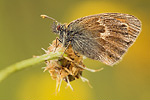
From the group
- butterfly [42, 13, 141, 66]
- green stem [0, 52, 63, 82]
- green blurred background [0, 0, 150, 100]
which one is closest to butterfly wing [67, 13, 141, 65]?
butterfly [42, 13, 141, 66]

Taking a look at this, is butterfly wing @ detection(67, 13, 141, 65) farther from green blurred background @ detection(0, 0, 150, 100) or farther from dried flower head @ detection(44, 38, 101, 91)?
green blurred background @ detection(0, 0, 150, 100)

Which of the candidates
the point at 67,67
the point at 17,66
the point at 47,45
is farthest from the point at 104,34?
the point at 47,45

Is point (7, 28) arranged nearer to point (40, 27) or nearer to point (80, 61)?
point (40, 27)

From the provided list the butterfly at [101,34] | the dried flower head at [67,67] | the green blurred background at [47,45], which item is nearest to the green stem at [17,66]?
the dried flower head at [67,67]

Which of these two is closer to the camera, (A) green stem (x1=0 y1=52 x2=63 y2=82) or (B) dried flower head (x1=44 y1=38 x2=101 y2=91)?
(A) green stem (x1=0 y1=52 x2=63 y2=82)

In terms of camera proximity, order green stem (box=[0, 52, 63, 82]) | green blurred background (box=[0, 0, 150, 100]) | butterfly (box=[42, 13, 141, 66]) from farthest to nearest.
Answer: green blurred background (box=[0, 0, 150, 100])
butterfly (box=[42, 13, 141, 66])
green stem (box=[0, 52, 63, 82])

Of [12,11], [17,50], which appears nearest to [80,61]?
[17,50]

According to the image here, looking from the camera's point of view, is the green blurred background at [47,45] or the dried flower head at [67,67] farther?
the green blurred background at [47,45]

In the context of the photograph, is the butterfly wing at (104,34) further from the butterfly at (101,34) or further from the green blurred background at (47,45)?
the green blurred background at (47,45)
